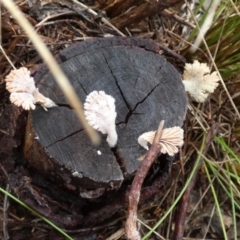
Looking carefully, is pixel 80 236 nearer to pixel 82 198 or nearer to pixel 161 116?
pixel 82 198

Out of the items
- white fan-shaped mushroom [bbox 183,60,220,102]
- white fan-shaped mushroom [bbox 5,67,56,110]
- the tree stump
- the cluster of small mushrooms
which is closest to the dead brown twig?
white fan-shaped mushroom [bbox 183,60,220,102]

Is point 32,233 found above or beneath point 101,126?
beneath

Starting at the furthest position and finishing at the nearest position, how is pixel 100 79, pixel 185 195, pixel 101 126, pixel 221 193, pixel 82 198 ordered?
pixel 221 193 → pixel 185 195 → pixel 82 198 → pixel 100 79 → pixel 101 126

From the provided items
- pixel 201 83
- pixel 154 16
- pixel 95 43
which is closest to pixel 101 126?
pixel 95 43

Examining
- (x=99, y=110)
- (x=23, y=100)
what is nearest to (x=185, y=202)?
(x=99, y=110)

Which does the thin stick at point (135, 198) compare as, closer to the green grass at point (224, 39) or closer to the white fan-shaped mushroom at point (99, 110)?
the white fan-shaped mushroom at point (99, 110)

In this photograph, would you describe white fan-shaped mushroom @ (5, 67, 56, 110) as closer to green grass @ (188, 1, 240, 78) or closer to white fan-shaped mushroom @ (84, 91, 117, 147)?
white fan-shaped mushroom @ (84, 91, 117, 147)

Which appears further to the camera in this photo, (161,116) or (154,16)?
(154,16)
